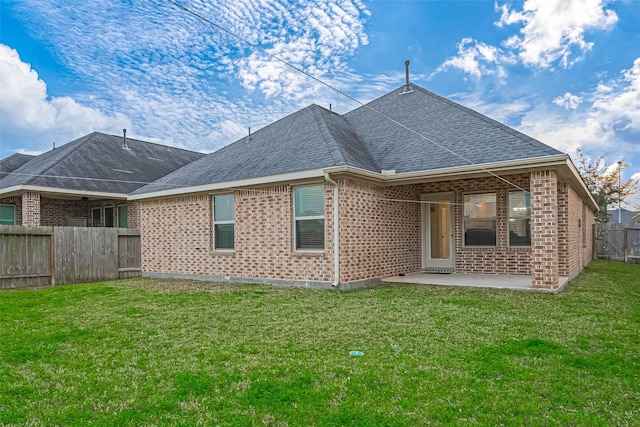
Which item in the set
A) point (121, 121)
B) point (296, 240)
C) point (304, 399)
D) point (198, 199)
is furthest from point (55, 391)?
point (121, 121)

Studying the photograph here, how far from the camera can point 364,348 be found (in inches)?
178

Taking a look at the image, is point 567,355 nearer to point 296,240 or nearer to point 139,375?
point 139,375

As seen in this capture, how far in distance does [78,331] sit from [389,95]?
11.3m

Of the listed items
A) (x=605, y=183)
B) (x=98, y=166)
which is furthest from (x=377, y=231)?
(x=605, y=183)

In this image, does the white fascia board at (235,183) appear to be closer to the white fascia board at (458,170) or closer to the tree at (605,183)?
the white fascia board at (458,170)

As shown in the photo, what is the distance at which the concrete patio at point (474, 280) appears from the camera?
28.2 feet

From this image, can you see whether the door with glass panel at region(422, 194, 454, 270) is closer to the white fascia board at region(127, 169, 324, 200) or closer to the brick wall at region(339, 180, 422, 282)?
the brick wall at region(339, 180, 422, 282)

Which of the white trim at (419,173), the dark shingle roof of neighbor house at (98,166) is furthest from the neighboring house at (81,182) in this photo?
the white trim at (419,173)

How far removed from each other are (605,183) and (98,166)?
30.5 meters

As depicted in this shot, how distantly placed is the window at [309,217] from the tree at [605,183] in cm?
2584

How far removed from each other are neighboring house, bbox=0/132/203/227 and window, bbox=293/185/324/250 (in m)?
8.90

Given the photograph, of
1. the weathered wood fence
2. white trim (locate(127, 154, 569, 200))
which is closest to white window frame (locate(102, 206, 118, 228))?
white trim (locate(127, 154, 569, 200))

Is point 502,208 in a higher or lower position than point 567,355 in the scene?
higher

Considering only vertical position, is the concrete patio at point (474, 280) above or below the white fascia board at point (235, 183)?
below
